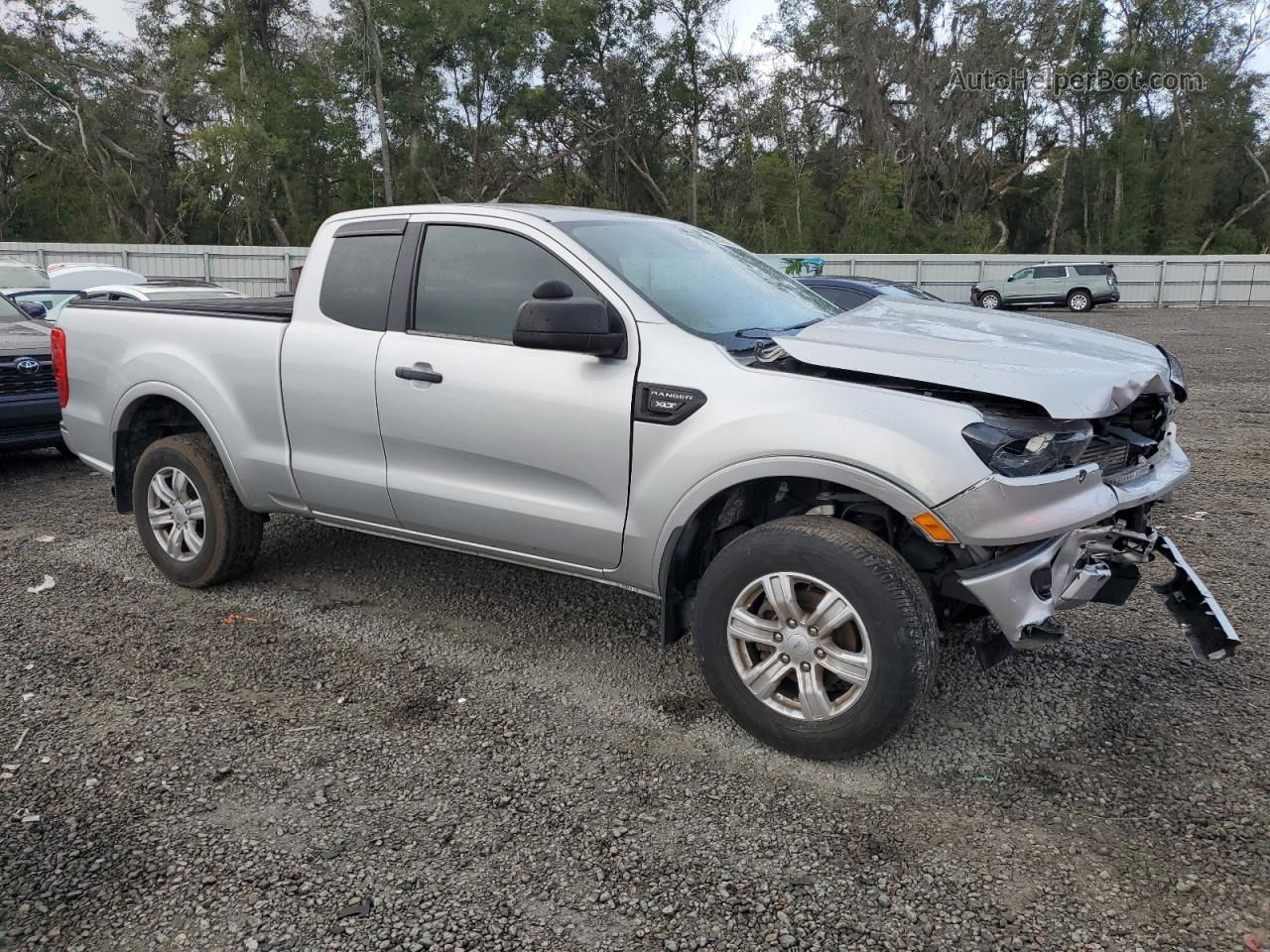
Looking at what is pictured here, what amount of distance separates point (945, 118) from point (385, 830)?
53.0 m

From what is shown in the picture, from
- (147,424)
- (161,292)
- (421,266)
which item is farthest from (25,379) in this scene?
(161,292)

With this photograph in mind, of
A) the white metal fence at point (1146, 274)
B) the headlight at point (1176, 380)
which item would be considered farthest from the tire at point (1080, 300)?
the headlight at point (1176, 380)

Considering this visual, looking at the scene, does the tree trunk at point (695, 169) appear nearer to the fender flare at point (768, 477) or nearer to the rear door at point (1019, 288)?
the rear door at point (1019, 288)

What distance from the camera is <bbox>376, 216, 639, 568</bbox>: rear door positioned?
12.1 ft

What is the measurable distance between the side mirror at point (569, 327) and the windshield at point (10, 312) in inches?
271

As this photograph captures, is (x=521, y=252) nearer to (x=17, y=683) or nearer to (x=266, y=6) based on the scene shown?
(x=17, y=683)

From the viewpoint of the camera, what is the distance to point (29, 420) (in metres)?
7.45

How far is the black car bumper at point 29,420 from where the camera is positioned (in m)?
7.35

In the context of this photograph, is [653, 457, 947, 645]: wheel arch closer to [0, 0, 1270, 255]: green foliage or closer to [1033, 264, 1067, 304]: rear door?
[1033, 264, 1067, 304]: rear door

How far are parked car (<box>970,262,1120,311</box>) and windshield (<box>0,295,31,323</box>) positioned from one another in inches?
1098

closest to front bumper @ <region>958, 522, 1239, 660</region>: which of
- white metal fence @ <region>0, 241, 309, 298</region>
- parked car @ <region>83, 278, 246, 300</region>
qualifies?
parked car @ <region>83, 278, 246, 300</region>

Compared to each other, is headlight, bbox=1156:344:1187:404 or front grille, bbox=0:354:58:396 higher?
headlight, bbox=1156:344:1187:404

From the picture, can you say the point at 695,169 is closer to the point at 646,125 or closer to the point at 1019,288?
the point at 646,125

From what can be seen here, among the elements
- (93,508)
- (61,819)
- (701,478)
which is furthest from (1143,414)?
(93,508)
